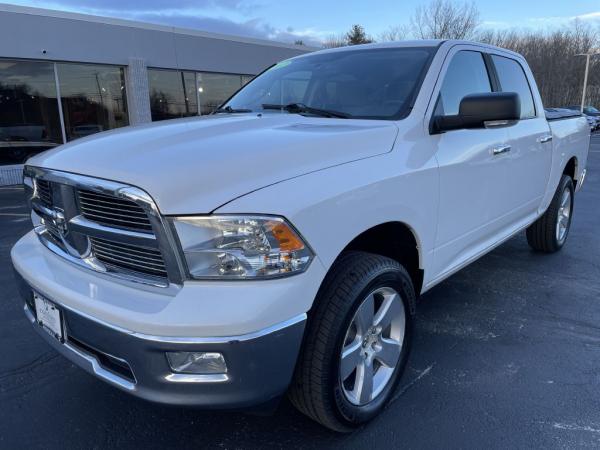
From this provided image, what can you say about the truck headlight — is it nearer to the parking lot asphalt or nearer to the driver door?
the parking lot asphalt

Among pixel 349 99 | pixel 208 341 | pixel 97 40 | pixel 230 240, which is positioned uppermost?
pixel 97 40

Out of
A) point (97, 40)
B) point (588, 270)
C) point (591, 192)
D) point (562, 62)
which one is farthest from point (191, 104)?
point (562, 62)

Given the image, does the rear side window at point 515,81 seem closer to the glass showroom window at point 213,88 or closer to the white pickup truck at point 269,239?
the white pickup truck at point 269,239

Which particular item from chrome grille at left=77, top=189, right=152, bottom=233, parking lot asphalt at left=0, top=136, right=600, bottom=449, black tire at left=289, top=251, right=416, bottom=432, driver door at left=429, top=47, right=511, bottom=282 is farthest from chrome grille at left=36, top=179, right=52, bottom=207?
driver door at left=429, top=47, right=511, bottom=282

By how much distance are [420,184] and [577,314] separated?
6.74ft

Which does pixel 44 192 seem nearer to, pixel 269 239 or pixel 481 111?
pixel 269 239

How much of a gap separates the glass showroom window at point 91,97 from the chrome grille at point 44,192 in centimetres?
1094

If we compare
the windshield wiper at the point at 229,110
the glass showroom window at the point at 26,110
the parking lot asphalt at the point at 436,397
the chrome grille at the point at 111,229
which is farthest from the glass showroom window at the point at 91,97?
the chrome grille at the point at 111,229

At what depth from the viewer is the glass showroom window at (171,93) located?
13859mm

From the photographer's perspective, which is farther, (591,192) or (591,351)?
(591,192)

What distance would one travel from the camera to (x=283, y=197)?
5.97ft

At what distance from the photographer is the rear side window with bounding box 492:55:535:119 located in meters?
3.83

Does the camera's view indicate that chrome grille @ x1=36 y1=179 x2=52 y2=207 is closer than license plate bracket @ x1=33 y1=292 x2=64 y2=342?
No

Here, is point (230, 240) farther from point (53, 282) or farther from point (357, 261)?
point (53, 282)
